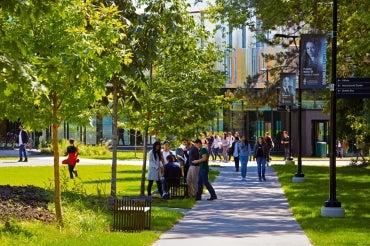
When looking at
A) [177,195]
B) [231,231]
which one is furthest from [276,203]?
[231,231]

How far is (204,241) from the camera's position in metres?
14.5

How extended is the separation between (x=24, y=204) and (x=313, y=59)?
332 inches

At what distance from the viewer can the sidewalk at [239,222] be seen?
14688mm

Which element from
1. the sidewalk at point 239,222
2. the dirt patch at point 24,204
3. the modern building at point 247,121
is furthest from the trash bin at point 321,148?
the dirt patch at point 24,204

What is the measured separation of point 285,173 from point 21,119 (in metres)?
25.8

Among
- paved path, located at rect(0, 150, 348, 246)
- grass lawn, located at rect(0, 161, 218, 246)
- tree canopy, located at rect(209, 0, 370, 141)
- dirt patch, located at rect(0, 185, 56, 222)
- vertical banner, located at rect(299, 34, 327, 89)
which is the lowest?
paved path, located at rect(0, 150, 348, 246)

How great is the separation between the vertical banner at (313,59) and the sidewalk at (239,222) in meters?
3.27

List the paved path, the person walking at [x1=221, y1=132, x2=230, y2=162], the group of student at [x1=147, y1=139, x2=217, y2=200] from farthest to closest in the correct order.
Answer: the person walking at [x1=221, y1=132, x2=230, y2=162] < the group of student at [x1=147, y1=139, x2=217, y2=200] < the paved path

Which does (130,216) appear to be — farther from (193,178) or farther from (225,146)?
(225,146)

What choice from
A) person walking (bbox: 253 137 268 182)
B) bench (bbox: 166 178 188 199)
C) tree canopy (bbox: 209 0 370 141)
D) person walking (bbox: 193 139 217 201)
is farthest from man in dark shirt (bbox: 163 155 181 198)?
person walking (bbox: 253 137 268 182)

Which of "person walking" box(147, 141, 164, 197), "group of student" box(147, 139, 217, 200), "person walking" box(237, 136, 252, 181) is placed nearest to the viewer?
"person walking" box(147, 141, 164, 197)

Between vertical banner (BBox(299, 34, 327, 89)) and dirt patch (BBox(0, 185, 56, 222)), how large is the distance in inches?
282

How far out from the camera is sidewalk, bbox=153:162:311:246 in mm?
14688

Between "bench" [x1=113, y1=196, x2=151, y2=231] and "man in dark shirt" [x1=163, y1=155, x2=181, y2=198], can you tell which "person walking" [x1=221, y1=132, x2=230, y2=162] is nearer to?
"man in dark shirt" [x1=163, y1=155, x2=181, y2=198]
